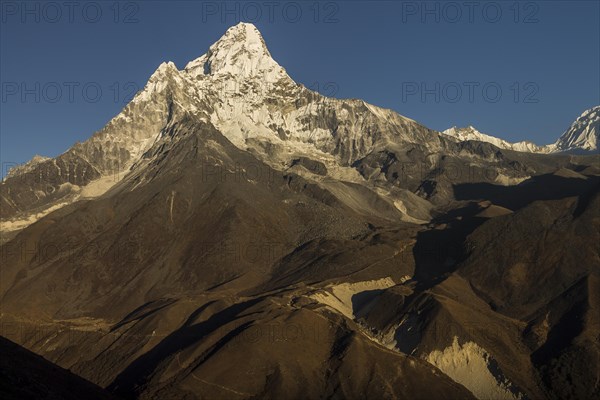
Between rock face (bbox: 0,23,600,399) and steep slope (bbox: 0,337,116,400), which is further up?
rock face (bbox: 0,23,600,399)

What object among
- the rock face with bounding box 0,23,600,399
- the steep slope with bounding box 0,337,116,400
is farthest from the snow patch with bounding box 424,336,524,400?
the steep slope with bounding box 0,337,116,400

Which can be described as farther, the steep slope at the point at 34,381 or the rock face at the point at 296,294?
the rock face at the point at 296,294

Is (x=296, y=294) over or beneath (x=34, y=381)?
over

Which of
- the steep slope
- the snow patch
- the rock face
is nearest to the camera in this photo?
the steep slope

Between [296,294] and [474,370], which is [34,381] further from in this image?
[296,294]

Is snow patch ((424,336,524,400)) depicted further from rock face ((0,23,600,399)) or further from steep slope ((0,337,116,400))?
steep slope ((0,337,116,400))

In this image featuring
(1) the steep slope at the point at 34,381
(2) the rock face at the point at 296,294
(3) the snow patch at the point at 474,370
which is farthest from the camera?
(3) the snow patch at the point at 474,370

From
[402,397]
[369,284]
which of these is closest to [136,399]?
[402,397]

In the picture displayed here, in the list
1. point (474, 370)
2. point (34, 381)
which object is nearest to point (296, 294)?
point (474, 370)

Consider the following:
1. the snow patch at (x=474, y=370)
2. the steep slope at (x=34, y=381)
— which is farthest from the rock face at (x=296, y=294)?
the steep slope at (x=34, y=381)

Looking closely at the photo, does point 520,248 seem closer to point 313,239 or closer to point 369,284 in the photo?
point 369,284

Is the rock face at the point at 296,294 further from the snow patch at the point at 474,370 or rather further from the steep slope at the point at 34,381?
the steep slope at the point at 34,381
